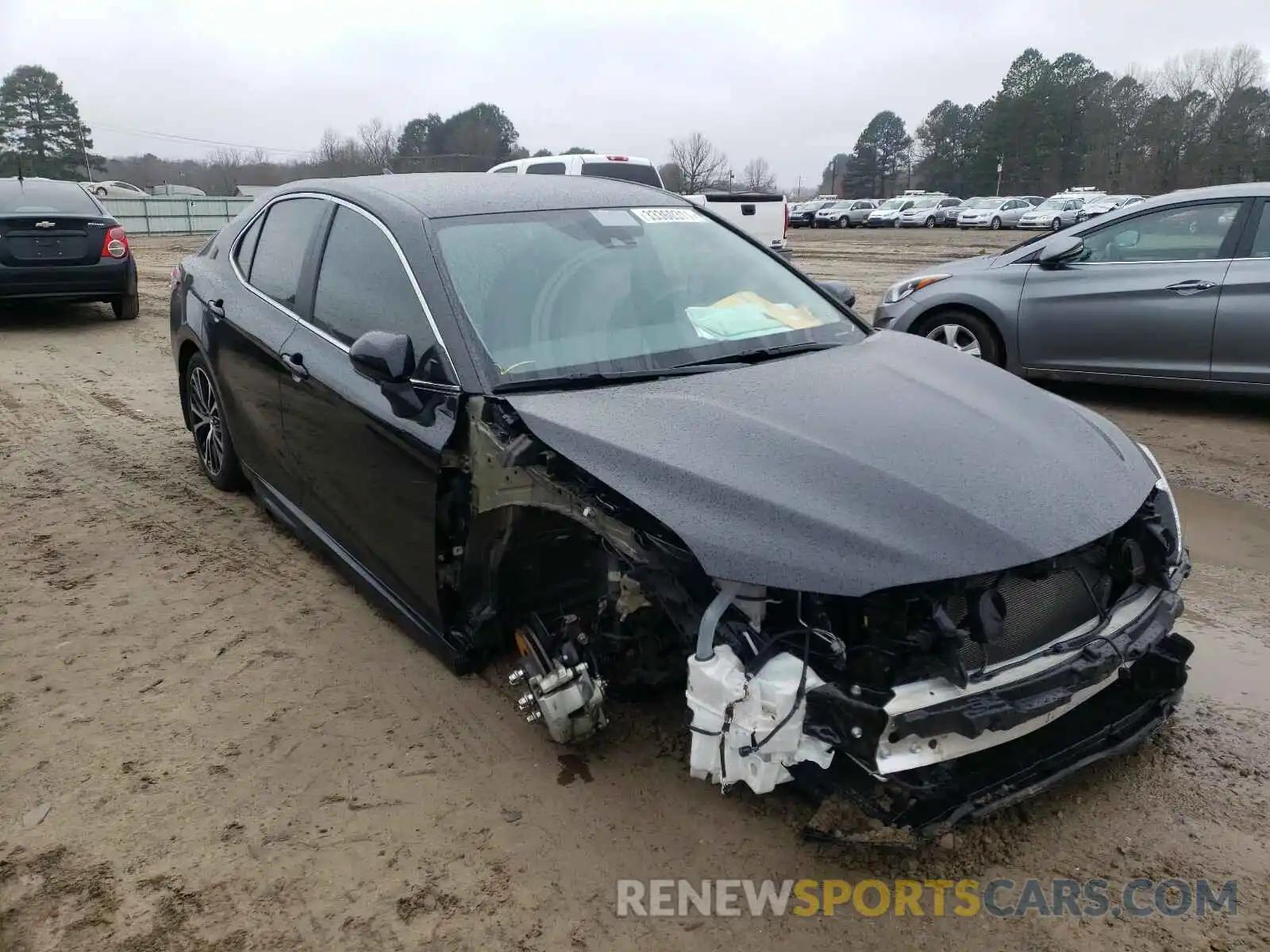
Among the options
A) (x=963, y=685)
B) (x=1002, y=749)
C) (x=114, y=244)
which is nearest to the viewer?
(x=963, y=685)

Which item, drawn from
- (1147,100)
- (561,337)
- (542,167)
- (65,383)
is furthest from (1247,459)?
(1147,100)

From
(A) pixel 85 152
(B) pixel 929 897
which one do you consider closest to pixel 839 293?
(B) pixel 929 897

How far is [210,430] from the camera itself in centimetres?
512

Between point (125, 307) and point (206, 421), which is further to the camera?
→ point (125, 307)

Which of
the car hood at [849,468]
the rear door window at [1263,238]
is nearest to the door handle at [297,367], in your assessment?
the car hood at [849,468]

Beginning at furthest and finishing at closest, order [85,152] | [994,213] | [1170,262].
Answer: [85,152], [994,213], [1170,262]

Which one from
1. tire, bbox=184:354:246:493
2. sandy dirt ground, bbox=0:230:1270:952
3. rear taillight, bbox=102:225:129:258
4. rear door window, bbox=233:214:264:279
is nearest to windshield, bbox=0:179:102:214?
rear taillight, bbox=102:225:129:258

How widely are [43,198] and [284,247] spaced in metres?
8.11

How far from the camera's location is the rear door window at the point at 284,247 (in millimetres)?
3979

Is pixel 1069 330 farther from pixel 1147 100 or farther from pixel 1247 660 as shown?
pixel 1147 100

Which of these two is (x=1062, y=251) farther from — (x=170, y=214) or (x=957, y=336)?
(x=170, y=214)

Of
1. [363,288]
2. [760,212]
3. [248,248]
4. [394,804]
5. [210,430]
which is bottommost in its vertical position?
[394,804]

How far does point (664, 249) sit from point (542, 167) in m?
11.2

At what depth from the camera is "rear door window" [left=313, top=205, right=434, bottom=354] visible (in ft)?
10.5
